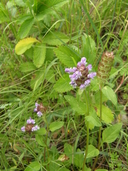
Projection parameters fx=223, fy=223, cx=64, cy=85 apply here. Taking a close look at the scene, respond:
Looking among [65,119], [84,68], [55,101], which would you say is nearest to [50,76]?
[55,101]

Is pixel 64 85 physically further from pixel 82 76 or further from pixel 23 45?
pixel 23 45

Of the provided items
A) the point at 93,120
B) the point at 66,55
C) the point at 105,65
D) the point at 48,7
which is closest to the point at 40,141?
the point at 93,120

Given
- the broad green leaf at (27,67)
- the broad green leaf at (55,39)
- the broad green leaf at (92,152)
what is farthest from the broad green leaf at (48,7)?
the broad green leaf at (92,152)

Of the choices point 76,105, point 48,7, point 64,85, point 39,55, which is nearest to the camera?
point 76,105

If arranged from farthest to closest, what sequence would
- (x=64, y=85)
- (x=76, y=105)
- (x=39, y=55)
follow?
(x=39, y=55) < (x=64, y=85) < (x=76, y=105)

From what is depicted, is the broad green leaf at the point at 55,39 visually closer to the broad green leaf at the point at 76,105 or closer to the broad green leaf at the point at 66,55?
the broad green leaf at the point at 66,55

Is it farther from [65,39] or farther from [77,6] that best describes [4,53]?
[77,6]

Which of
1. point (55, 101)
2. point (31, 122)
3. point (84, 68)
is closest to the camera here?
point (84, 68)
